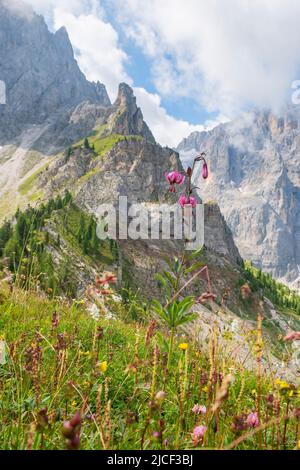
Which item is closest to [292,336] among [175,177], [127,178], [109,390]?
[109,390]

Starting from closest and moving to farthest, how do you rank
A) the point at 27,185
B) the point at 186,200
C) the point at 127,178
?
the point at 186,200, the point at 127,178, the point at 27,185

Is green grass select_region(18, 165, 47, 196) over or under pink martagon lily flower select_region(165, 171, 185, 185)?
over

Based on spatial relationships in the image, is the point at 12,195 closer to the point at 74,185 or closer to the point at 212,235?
the point at 74,185

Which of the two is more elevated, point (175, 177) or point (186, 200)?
point (175, 177)

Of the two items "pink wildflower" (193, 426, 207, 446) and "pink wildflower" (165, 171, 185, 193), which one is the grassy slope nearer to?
"pink wildflower" (193, 426, 207, 446)

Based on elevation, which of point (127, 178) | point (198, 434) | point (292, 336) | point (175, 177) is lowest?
point (198, 434)

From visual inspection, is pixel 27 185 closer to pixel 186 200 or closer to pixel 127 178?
pixel 127 178

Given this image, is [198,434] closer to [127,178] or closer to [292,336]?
[292,336]

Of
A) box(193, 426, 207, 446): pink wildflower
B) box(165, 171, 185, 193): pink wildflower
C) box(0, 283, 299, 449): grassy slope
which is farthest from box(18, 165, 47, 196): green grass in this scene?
box(193, 426, 207, 446): pink wildflower

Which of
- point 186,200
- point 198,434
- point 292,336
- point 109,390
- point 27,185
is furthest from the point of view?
point 27,185

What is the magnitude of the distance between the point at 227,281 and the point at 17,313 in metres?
137

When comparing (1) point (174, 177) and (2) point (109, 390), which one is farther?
(1) point (174, 177)

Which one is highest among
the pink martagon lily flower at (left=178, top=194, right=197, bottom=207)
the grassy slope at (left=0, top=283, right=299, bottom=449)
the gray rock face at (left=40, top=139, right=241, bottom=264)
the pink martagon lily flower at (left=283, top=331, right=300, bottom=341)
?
the gray rock face at (left=40, top=139, right=241, bottom=264)
